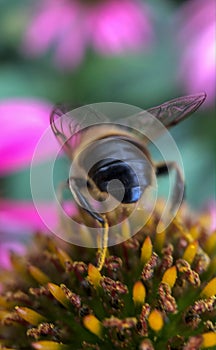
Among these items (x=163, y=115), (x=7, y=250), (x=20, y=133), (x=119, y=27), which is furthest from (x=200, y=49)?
(x=163, y=115)

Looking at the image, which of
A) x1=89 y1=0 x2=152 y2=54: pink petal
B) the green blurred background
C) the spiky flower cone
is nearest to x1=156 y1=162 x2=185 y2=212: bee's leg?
the spiky flower cone

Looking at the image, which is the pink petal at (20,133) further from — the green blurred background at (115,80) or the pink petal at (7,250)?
the green blurred background at (115,80)

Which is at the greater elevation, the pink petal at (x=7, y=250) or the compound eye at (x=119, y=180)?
the compound eye at (x=119, y=180)

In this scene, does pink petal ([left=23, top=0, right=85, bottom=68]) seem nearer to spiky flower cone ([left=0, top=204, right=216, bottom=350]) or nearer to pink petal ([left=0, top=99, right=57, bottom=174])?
pink petal ([left=0, top=99, right=57, bottom=174])

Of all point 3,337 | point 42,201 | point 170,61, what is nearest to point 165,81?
point 170,61

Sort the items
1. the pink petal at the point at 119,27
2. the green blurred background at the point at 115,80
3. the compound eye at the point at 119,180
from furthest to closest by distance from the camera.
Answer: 1. the pink petal at the point at 119,27
2. the green blurred background at the point at 115,80
3. the compound eye at the point at 119,180

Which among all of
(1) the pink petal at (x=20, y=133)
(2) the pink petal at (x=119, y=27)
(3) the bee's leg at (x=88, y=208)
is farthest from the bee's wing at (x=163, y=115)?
(2) the pink petal at (x=119, y=27)

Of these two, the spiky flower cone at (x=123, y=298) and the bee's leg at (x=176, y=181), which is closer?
the spiky flower cone at (x=123, y=298)

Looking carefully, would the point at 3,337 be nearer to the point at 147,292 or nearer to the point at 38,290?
the point at 38,290
